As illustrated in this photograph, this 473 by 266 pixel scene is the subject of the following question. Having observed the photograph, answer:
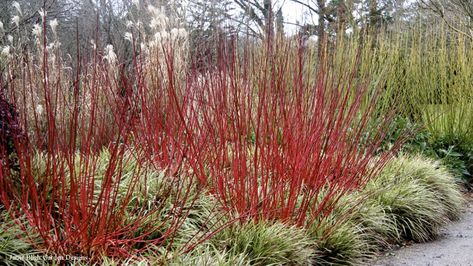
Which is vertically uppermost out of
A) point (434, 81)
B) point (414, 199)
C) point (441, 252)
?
point (434, 81)

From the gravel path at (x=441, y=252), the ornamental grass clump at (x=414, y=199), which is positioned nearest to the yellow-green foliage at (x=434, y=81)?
the ornamental grass clump at (x=414, y=199)

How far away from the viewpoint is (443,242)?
14.1ft

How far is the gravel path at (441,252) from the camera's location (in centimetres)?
370

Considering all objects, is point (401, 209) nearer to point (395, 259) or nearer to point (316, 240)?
point (395, 259)

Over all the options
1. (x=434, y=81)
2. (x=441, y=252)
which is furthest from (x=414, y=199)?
(x=434, y=81)

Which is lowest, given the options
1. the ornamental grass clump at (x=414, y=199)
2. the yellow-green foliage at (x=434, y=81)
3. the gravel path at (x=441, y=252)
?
the gravel path at (x=441, y=252)

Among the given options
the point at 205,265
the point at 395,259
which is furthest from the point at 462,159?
the point at 205,265

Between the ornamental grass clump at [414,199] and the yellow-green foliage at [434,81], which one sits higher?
the yellow-green foliage at [434,81]

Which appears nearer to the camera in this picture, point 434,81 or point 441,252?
point 441,252

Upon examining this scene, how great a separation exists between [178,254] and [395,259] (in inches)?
83.1

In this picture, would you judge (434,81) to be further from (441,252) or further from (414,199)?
(441,252)

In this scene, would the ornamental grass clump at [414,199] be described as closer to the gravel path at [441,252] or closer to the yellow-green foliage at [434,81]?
the gravel path at [441,252]

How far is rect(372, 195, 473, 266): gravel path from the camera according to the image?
12.1 ft

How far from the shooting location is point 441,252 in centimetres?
398
